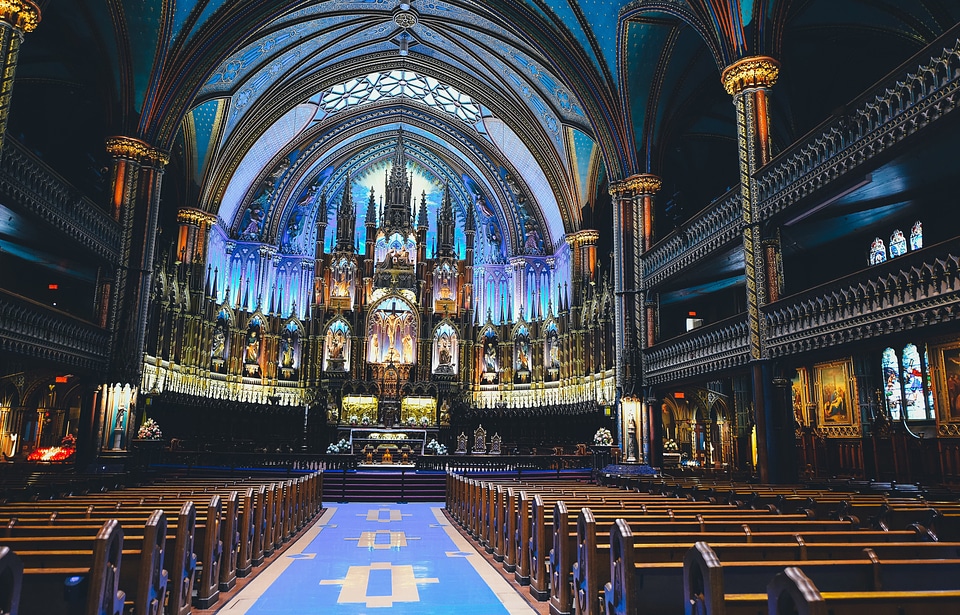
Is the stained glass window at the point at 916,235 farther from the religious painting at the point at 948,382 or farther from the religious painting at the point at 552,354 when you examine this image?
the religious painting at the point at 552,354

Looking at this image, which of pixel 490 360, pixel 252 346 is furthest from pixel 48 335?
pixel 490 360

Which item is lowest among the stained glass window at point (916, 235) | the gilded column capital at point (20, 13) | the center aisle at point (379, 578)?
the center aisle at point (379, 578)

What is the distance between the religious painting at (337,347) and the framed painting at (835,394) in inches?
835

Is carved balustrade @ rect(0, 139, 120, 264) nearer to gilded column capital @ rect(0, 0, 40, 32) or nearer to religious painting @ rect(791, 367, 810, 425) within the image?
gilded column capital @ rect(0, 0, 40, 32)

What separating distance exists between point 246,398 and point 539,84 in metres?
19.6

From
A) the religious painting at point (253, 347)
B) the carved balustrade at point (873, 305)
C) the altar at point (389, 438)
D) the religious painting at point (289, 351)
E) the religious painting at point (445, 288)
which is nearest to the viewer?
the carved balustrade at point (873, 305)

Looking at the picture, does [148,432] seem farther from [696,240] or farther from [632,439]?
[696,240]

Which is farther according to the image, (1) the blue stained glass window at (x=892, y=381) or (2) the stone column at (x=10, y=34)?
(1) the blue stained glass window at (x=892, y=381)

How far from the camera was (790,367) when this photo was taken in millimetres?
15953

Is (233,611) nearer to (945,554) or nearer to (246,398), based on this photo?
(945,554)

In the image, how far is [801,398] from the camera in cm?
2341

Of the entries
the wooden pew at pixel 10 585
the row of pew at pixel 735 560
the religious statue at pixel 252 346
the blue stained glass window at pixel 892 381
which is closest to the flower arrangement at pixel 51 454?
the religious statue at pixel 252 346

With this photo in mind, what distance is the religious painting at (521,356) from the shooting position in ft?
106

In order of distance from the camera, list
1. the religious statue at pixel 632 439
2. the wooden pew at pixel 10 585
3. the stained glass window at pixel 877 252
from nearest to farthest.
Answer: the wooden pew at pixel 10 585, the stained glass window at pixel 877 252, the religious statue at pixel 632 439
